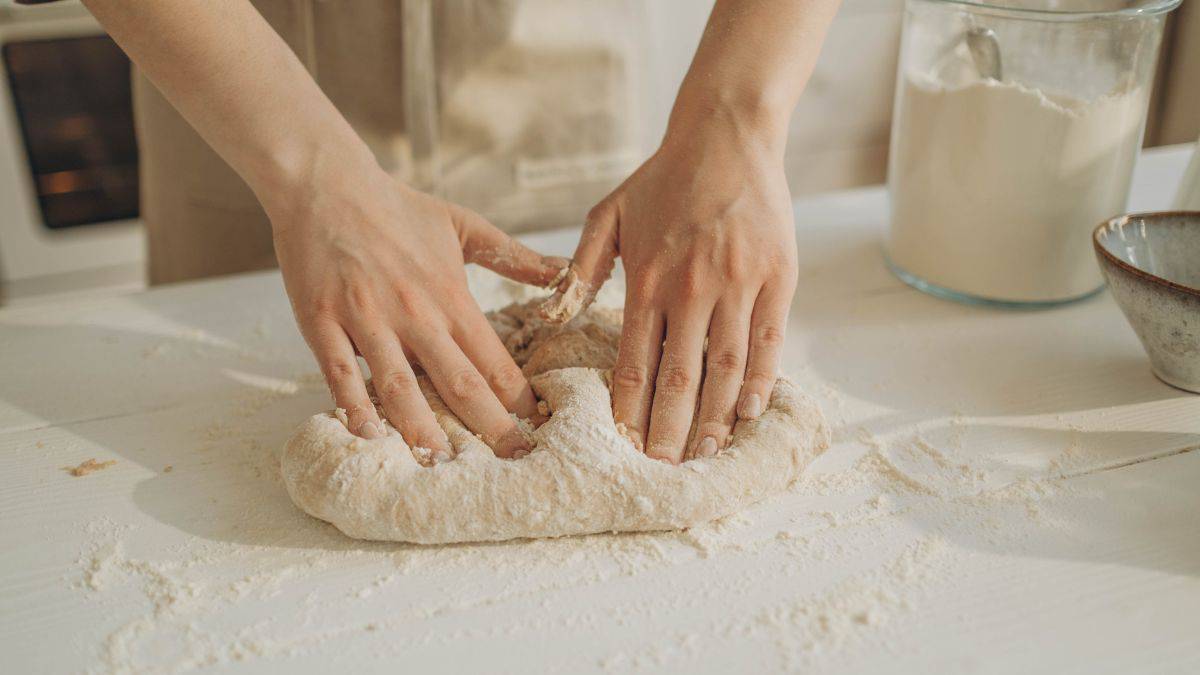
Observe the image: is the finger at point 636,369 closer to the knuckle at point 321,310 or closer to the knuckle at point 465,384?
the knuckle at point 465,384

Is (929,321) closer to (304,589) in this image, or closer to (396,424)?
(396,424)

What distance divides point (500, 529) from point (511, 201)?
99 cm

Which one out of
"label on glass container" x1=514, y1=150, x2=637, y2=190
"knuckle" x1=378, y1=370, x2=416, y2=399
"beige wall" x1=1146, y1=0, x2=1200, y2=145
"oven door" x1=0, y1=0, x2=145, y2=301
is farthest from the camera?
"beige wall" x1=1146, y1=0, x2=1200, y2=145

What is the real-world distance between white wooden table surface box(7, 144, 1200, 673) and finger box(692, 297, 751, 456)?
0.10m

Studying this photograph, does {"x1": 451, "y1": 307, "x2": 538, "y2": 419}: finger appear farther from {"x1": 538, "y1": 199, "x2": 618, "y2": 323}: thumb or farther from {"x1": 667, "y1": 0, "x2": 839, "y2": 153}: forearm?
{"x1": 667, "y1": 0, "x2": 839, "y2": 153}: forearm

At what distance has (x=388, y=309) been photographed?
0.99m

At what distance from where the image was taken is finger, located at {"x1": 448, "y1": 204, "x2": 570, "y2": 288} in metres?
1.07

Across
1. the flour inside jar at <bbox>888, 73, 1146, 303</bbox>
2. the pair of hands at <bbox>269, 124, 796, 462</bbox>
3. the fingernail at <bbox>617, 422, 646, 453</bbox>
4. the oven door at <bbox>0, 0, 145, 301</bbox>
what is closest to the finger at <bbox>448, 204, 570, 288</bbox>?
the pair of hands at <bbox>269, 124, 796, 462</bbox>

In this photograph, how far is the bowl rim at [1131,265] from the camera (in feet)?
3.29

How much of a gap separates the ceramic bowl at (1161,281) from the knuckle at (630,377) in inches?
22.9

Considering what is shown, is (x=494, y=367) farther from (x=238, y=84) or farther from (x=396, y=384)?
(x=238, y=84)

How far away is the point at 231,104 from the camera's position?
1002mm

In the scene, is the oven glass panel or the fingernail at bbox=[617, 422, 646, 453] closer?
the fingernail at bbox=[617, 422, 646, 453]

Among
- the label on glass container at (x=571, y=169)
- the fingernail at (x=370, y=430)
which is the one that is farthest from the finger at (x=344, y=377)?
the label on glass container at (x=571, y=169)
